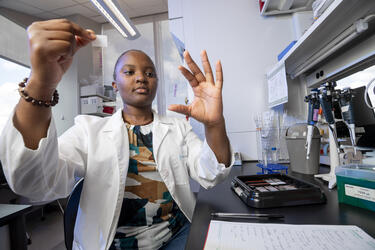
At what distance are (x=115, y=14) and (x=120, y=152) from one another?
1786 mm

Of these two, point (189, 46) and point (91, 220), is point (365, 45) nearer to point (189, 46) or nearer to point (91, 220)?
point (189, 46)

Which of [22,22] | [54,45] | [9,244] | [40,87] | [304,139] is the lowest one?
[9,244]

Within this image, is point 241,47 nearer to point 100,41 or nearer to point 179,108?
point 179,108

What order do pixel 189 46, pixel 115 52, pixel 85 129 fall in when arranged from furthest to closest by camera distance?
pixel 115 52 → pixel 189 46 → pixel 85 129

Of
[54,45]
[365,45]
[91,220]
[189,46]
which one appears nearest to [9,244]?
[91,220]

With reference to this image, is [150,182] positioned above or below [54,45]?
below

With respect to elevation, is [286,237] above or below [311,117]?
below

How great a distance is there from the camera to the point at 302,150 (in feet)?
3.40

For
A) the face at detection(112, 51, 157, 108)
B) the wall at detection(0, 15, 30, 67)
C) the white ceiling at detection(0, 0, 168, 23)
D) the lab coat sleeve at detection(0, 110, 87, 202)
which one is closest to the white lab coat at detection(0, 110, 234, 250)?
the lab coat sleeve at detection(0, 110, 87, 202)

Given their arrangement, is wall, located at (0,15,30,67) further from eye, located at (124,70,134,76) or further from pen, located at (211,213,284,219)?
pen, located at (211,213,284,219)

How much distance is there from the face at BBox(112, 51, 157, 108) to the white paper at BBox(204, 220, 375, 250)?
2.46 feet

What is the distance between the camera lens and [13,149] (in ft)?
1.69

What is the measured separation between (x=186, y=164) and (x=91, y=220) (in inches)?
19.5

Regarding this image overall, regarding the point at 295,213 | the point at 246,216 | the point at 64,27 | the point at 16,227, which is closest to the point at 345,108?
the point at 295,213
